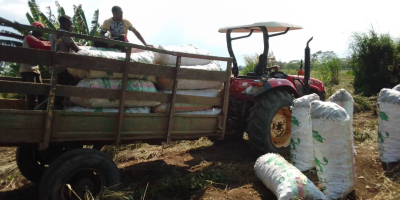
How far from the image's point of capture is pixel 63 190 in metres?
3.02

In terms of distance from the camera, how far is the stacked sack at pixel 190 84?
3818mm

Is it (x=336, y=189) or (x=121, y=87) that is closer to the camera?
(x=336, y=189)

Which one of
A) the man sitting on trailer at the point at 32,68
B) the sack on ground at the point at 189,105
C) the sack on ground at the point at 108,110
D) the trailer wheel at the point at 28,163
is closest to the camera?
the sack on ground at the point at 108,110

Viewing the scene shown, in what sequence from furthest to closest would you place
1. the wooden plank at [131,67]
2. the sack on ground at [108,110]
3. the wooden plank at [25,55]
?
the sack on ground at [108,110] → the wooden plank at [131,67] → the wooden plank at [25,55]

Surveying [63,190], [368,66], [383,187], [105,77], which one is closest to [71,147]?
[63,190]

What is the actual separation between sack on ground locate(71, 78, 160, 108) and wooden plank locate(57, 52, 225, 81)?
0.53ft

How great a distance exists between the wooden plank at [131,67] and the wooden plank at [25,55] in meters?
0.11

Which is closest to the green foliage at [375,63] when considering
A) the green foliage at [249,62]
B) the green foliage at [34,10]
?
the green foliage at [249,62]

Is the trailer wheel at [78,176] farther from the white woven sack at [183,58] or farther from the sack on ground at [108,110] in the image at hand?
the white woven sack at [183,58]

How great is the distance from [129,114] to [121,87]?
310 mm

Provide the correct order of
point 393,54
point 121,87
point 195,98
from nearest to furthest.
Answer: point 121,87
point 195,98
point 393,54

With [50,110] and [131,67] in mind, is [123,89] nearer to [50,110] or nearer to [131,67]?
[131,67]

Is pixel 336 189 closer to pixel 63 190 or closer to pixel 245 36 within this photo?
pixel 63 190

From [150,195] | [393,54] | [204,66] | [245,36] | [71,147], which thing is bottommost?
[150,195]
